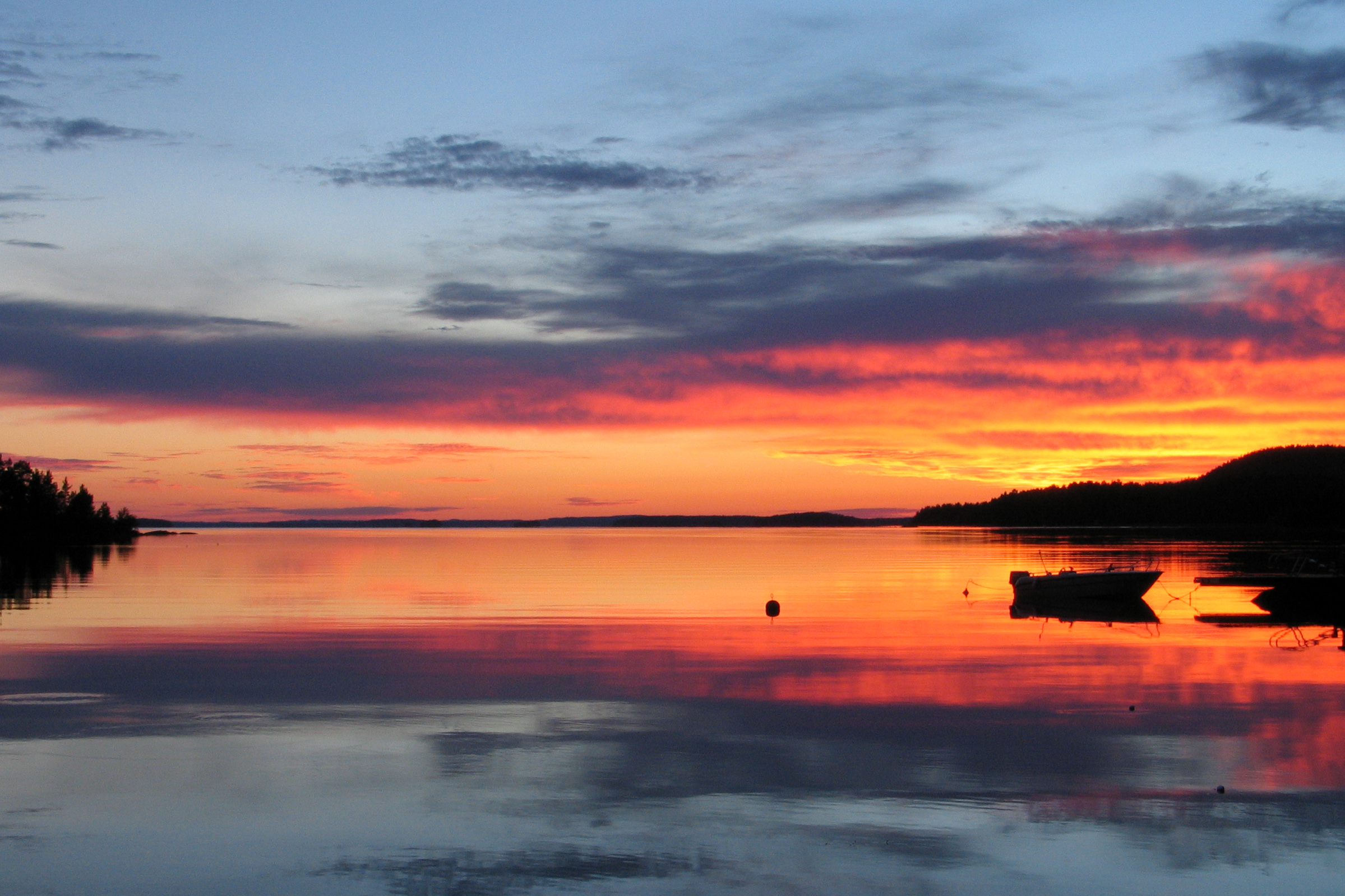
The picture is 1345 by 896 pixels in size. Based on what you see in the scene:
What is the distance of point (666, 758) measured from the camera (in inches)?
613

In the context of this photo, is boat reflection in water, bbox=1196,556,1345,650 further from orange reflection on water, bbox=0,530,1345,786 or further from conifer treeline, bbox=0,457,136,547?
conifer treeline, bbox=0,457,136,547

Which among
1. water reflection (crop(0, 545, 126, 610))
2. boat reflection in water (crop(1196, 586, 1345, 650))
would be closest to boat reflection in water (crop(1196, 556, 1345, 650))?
boat reflection in water (crop(1196, 586, 1345, 650))

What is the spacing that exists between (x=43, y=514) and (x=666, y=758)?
139 m

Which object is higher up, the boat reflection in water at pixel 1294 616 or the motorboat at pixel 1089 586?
the motorboat at pixel 1089 586

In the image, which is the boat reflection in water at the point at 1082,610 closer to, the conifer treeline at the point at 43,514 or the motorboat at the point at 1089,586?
the motorboat at the point at 1089,586

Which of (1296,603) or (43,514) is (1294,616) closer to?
(1296,603)

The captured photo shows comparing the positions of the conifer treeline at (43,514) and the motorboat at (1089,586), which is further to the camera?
the conifer treeline at (43,514)

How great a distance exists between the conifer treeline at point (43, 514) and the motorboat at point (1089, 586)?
Result: 109451mm

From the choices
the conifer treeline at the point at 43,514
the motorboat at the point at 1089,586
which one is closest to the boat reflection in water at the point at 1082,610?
the motorboat at the point at 1089,586

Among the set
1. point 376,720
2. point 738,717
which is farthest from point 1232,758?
point 376,720

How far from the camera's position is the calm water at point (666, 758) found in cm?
1089

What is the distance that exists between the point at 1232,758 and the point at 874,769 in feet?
16.5

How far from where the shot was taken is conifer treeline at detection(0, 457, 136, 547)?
416 feet

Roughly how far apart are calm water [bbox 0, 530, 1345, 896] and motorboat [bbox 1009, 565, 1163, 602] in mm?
9456
